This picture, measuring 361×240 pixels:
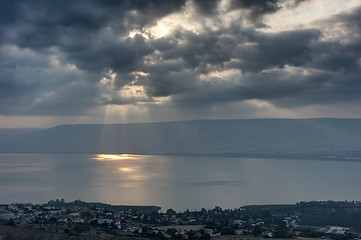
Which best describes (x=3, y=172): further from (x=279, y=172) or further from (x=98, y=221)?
(x=98, y=221)

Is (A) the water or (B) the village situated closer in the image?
(B) the village

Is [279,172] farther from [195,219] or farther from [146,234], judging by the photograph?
[146,234]

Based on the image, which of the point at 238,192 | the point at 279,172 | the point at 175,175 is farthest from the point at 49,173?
the point at 279,172

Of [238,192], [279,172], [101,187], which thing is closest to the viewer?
[238,192]

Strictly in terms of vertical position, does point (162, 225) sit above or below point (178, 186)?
below

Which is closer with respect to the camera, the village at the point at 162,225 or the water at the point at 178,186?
the village at the point at 162,225

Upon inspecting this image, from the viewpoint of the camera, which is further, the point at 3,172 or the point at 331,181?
the point at 3,172

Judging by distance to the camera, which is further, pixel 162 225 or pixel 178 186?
pixel 178 186

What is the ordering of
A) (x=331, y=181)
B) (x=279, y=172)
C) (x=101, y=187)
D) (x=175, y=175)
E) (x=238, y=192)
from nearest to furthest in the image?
1. (x=238, y=192)
2. (x=101, y=187)
3. (x=331, y=181)
4. (x=175, y=175)
5. (x=279, y=172)
